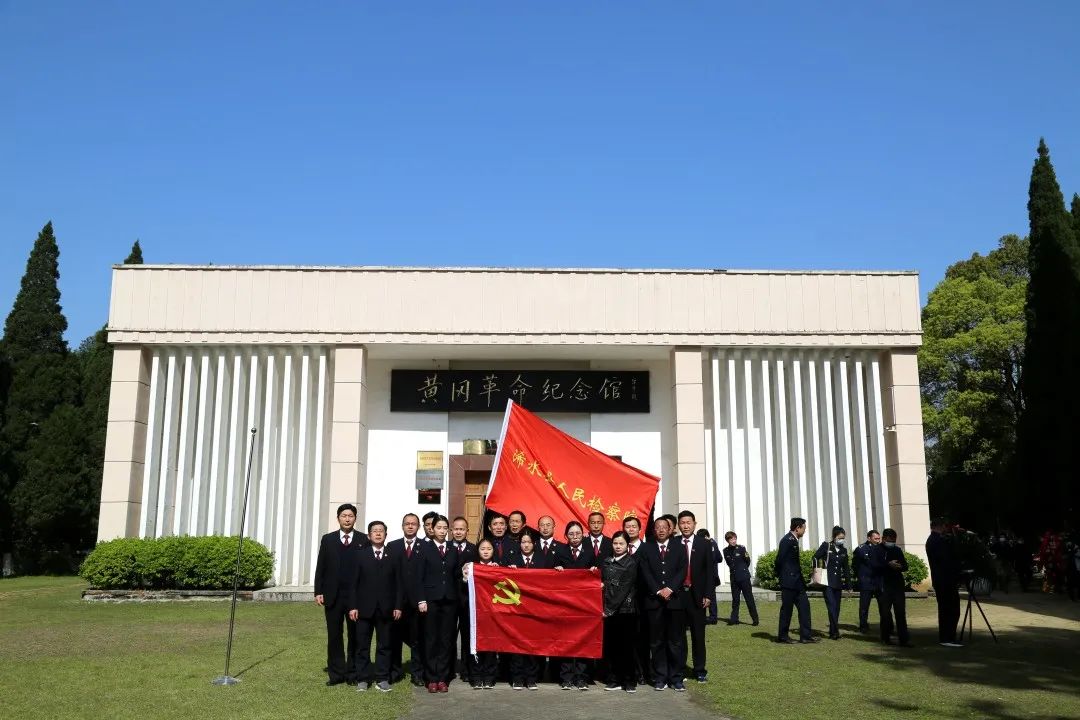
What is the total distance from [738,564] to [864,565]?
2.17 m

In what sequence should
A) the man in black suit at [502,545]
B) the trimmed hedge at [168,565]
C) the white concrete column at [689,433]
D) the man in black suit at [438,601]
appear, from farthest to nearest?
1. the white concrete column at [689,433]
2. the trimmed hedge at [168,565]
3. the man in black suit at [502,545]
4. the man in black suit at [438,601]

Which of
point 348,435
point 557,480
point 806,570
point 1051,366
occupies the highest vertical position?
point 1051,366

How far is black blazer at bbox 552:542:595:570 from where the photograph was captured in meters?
8.99

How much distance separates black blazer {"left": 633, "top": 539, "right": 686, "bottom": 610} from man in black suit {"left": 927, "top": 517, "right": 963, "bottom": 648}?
4380 millimetres

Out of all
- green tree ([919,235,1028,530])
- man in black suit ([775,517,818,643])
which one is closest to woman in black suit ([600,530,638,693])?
man in black suit ([775,517,818,643])

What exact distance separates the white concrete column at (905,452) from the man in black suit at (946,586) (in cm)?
684

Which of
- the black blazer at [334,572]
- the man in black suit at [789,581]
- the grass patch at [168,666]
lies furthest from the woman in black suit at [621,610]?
the man in black suit at [789,581]

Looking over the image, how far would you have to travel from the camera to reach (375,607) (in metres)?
8.70

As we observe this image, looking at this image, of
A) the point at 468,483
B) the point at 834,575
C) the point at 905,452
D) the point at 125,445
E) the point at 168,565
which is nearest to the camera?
the point at 834,575

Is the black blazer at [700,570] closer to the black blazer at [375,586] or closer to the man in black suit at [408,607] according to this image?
the man in black suit at [408,607]

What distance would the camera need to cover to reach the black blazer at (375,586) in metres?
8.71

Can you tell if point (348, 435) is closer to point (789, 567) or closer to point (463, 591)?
point (789, 567)

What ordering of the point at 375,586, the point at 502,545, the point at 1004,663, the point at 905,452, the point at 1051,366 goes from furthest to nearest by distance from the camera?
the point at 1051,366, the point at 905,452, the point at 1004,663, the point at 502,545, the point at 375,586

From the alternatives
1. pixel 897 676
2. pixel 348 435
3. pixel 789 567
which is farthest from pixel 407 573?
Result: pixel 348 435
